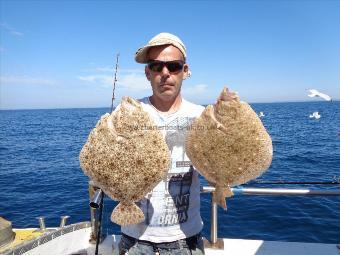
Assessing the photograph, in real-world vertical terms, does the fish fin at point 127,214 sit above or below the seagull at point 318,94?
below

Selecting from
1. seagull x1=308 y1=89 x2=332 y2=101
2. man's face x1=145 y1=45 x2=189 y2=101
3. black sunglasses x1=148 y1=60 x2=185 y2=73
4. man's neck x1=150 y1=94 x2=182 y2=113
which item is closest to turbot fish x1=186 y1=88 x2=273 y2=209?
man's neck x1=150 y1=94 x2=182 y2=113

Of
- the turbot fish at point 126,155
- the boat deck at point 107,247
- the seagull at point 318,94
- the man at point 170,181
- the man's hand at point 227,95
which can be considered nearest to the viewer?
the turbot fish at point 126,155

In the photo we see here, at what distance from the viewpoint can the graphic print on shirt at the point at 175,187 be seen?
121 inches

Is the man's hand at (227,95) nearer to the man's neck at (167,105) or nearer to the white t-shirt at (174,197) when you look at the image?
the white t-shirt at (174,197)

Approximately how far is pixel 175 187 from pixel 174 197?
0.33 ft

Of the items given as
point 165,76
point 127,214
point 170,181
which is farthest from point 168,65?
point 127,214

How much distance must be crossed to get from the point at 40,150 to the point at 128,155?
36.1 meters

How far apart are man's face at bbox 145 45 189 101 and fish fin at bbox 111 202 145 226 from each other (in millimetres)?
1116

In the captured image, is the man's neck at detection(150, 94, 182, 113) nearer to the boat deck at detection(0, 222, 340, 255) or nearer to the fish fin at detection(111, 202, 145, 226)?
the fish fin at detection(111, 202, 145, 226)

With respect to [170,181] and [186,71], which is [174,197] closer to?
[170,181]

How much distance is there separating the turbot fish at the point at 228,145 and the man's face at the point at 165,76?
1.30 ft

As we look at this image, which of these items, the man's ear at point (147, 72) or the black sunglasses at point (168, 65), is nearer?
the black sunglasses at point (168, 65)

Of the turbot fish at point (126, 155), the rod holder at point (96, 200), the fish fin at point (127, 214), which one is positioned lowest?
the rod holder at point (96, 200)

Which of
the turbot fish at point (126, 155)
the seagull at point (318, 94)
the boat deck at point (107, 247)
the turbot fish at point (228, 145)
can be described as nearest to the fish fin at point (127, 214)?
the turbot fish at point (126, 155)
